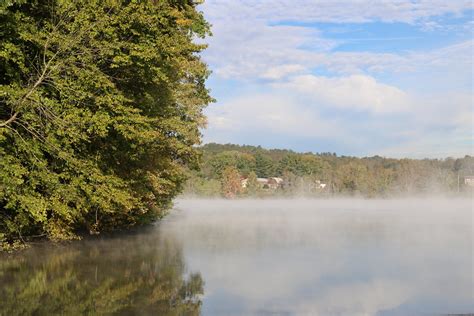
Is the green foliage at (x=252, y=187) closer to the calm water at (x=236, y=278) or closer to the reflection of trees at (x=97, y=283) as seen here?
the calm water at (x=236, y=278)

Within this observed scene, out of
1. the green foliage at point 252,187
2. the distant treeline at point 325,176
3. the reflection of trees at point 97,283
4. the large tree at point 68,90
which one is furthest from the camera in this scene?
the green foliage at point 252,187

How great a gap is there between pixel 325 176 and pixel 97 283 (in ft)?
410

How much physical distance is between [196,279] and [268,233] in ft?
46.3

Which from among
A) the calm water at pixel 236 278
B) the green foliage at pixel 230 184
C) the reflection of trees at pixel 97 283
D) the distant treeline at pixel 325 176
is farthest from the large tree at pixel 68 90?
the green foliage at pixel 230 184

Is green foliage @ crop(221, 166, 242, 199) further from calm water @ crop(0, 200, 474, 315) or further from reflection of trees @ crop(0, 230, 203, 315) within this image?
reflection of trees @ crop(0, 230, 203, 315)

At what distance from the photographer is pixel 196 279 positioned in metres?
13.0

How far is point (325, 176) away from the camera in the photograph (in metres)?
134

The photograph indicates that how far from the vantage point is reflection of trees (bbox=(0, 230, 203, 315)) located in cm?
975

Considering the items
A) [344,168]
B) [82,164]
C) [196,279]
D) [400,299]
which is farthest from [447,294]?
[344,168]

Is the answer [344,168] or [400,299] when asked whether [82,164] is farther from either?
[344,168]

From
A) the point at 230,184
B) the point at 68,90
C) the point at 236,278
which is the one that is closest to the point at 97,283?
the point at 236,278

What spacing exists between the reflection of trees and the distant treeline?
8935cm

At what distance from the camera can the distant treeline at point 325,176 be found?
112m

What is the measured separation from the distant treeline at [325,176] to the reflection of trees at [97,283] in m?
89.4
